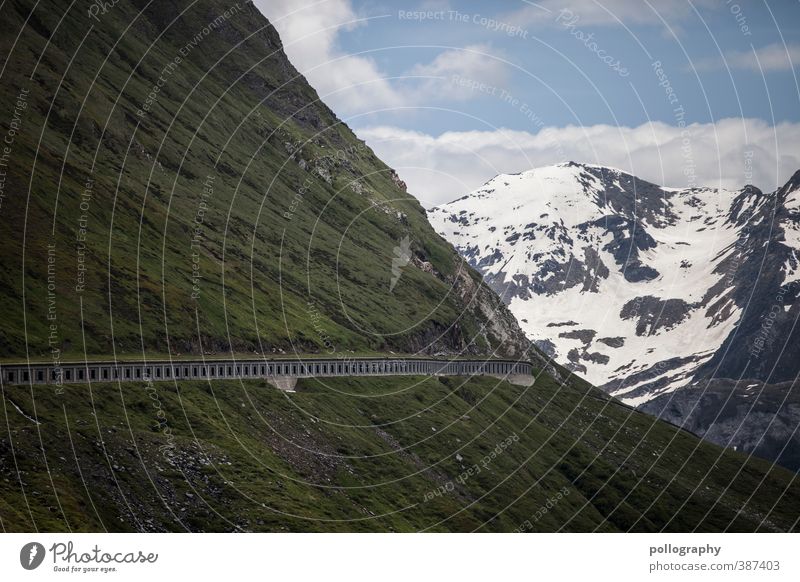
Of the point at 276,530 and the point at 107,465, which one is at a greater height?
the point at 107,465

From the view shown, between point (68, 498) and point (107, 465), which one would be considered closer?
point (68, 498)

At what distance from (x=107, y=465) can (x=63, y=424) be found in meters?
8.81

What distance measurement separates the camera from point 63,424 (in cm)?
17375

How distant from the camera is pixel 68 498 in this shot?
158125 millimetres
